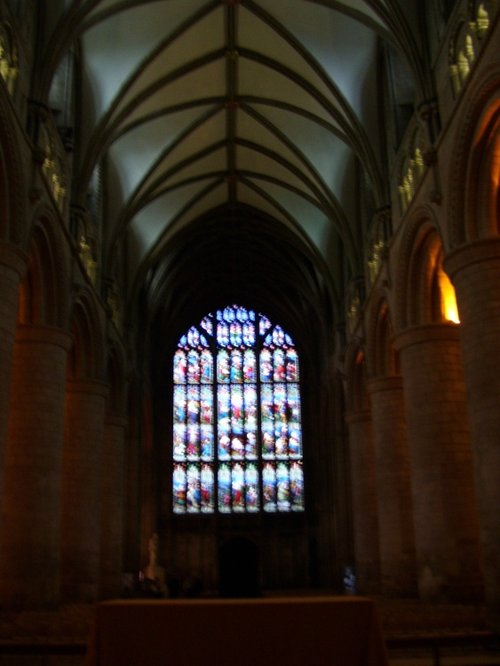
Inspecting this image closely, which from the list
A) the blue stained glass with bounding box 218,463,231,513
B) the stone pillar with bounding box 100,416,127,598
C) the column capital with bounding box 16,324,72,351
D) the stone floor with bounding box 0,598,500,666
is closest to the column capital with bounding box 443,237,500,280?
the stone floor with bounding box 0,598,500,666

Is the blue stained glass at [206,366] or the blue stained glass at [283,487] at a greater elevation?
the blue stained glass at [206,366]

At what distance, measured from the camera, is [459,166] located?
13203 mm

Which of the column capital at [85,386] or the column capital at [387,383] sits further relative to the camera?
the column capital at [85,386]

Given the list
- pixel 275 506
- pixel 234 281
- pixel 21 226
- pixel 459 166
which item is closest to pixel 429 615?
pixel 459 166

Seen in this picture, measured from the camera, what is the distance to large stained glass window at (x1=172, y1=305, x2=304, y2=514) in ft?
114

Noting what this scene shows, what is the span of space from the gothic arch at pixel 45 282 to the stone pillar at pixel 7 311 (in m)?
2.84

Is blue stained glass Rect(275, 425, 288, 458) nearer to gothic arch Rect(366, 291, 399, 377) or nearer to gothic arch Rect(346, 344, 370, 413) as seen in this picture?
gothic arch Rect(346, 344, 370, 413)

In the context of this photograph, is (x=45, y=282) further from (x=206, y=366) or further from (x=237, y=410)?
(x=206, y=366)

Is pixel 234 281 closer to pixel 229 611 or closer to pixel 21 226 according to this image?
pixel 21 226

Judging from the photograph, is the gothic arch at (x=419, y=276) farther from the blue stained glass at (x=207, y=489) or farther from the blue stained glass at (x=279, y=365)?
the blue stained glass at (x=207, y=489)

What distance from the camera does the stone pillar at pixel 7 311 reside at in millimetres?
12141

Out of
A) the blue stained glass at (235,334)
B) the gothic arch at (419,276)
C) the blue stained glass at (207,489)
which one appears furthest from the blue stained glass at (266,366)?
the gothic arch at (419,276)

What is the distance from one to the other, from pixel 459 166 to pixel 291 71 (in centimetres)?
842

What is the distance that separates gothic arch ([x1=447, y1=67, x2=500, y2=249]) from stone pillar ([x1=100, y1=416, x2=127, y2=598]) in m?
14.0
